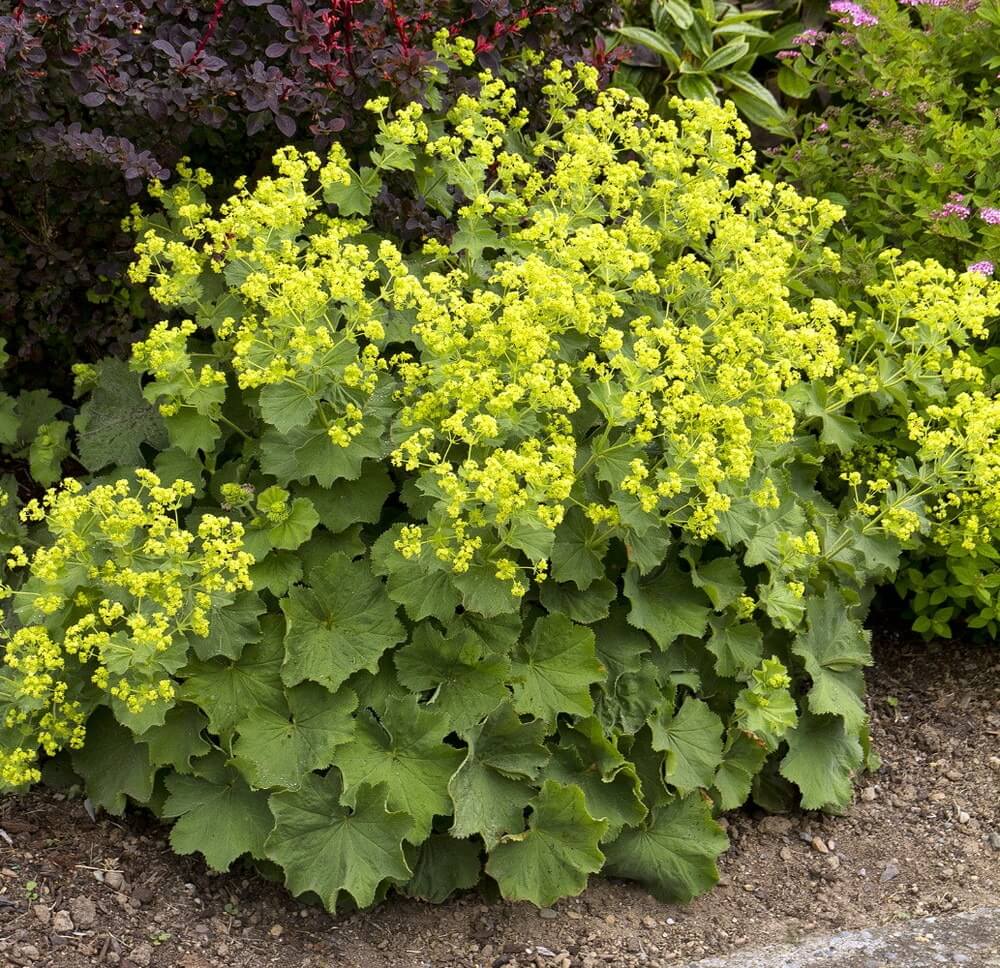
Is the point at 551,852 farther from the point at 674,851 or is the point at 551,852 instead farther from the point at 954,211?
the point at 954,211

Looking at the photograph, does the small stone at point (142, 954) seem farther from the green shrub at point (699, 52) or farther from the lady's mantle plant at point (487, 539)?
the green shrub at point (699, 52)

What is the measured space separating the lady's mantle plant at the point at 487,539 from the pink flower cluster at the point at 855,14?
1.65 meters

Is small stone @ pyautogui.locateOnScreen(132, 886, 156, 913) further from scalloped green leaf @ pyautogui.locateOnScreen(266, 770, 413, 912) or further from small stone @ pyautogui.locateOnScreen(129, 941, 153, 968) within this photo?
scalloped green leaf @ pyautogui.locateOnScreen(266, 770, 413, 912)

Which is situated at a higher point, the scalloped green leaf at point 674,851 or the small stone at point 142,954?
the scalloped green leaf at point 674,851

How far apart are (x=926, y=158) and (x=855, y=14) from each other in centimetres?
99

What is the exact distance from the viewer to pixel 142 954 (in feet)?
10.9

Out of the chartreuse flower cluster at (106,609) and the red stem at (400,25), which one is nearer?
the chartreuse flower cluster at (106,609)

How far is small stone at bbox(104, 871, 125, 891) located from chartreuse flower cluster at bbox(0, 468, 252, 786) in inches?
14.0

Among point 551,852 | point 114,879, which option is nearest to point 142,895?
point 114,879

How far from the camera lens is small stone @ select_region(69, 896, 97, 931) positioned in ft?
11.1

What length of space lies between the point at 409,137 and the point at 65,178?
1.16m

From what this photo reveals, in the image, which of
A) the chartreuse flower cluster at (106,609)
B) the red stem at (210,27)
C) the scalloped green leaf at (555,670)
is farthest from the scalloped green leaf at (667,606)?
the red stem at (210,27)

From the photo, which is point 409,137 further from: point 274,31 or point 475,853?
point 475,853

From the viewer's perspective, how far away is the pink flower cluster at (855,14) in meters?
5.52
